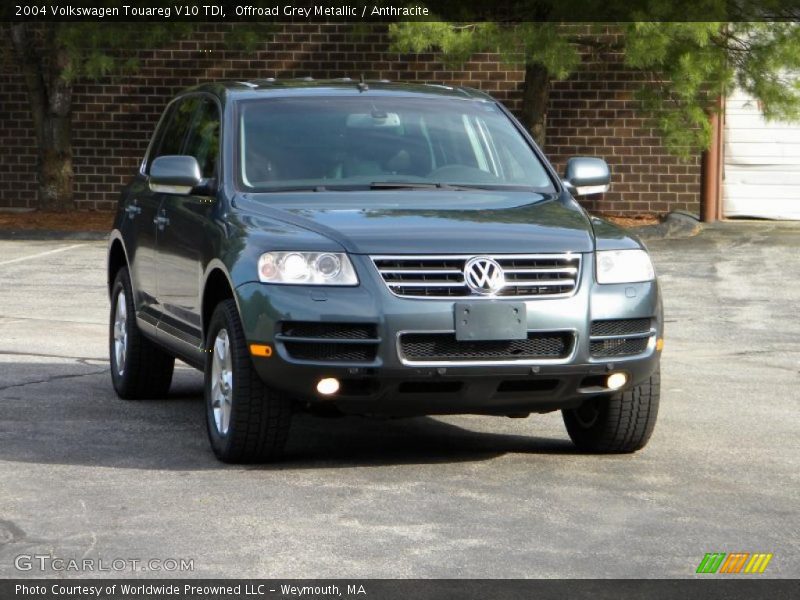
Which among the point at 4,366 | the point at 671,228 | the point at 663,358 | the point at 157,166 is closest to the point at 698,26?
the point at 671,228

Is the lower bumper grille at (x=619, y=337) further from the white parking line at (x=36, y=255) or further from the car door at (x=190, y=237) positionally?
the white parking line at (x=36, y=255)

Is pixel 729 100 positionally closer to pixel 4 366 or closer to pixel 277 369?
pixel 4 366

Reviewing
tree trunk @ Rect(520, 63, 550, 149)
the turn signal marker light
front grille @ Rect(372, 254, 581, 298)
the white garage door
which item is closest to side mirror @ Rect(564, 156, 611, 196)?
front grille @ Rect(372, 254, 581, 298)

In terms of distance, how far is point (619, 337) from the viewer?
7.48 m

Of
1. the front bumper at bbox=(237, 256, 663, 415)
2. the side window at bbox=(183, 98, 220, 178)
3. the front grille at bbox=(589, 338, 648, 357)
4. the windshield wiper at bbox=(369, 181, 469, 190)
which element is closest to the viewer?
the front bumper at bbox=(237, 256, 663, 415)

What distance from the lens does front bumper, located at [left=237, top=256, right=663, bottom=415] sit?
7129 mm

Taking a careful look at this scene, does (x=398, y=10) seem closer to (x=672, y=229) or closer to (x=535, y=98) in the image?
(x=535, y=98)

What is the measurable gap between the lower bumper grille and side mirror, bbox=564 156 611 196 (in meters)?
1.24

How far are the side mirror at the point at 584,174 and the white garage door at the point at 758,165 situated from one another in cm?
1487

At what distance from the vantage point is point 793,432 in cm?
885

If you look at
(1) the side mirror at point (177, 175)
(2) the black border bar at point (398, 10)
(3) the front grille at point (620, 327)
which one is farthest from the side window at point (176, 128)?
(2) the black border bar at point (398, 10)

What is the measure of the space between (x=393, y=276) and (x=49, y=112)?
17292 millimetres

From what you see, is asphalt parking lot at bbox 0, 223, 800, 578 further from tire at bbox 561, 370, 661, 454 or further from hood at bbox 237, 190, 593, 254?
hood at bbox 237, 190, 593, 254

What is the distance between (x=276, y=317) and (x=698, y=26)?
1327 cm
